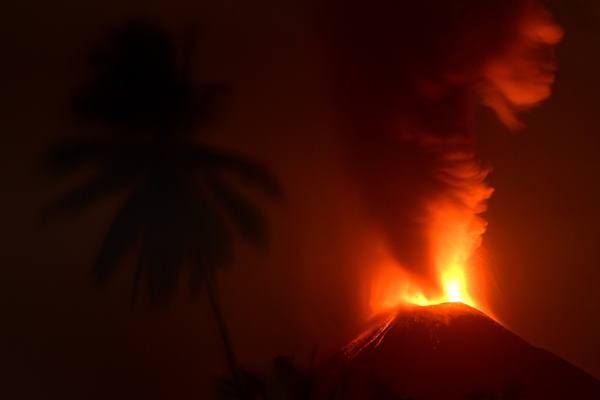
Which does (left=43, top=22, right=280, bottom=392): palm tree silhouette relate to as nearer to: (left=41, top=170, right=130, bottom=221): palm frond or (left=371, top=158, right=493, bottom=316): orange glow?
(left=41, top=170, right=130, bottom=221): palm frond

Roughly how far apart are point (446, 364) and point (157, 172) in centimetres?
294

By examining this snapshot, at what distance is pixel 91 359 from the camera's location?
16.6 ft

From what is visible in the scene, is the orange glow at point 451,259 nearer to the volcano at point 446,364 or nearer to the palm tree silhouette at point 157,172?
the volcano at point 446,364

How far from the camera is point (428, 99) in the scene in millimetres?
5598

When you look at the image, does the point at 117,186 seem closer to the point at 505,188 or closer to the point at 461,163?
the point at 461,163

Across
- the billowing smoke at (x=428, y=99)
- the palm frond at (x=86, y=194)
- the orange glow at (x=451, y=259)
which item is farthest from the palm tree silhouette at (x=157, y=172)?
the orange glow at (x=451, y=259)

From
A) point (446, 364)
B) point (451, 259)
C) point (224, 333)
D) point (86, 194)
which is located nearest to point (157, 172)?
point (86, 194)

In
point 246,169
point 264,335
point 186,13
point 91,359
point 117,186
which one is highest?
point 186,13

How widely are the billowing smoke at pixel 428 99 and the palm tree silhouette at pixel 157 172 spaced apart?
1059 millimetres

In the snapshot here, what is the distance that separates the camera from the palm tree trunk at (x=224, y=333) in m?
4.96

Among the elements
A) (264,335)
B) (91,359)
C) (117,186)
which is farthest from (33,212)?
(264,335)

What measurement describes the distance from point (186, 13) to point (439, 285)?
3165 mm

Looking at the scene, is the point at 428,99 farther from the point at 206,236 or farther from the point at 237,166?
the point at 206,236

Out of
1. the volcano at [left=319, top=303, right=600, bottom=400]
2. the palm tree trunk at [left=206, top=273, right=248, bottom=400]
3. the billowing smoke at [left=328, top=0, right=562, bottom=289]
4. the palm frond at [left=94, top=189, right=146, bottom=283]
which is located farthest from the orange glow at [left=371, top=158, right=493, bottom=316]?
the palm frond at [left=94, top=189, right=146, bottom=283]
